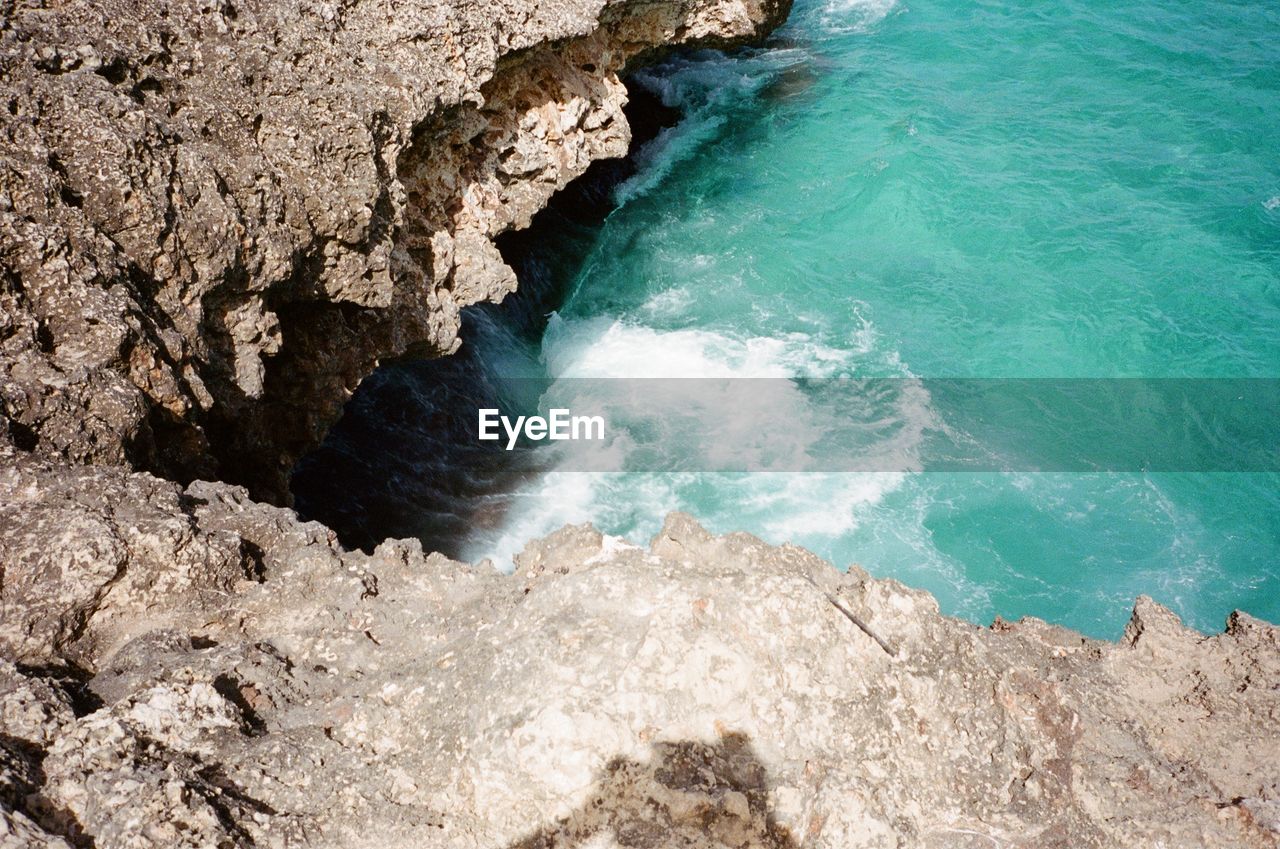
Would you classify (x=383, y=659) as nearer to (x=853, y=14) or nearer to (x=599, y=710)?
(x=599, y=710)

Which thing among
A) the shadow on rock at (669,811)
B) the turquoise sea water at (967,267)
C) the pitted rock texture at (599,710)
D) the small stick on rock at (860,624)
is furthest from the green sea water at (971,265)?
the shadow on rock at (669,811)

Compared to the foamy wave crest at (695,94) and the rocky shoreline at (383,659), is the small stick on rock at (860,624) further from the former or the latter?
the foamy wave crest at (695,94)

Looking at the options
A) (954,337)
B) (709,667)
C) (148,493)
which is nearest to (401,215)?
(148,493)

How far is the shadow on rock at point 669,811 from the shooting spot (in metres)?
4.48

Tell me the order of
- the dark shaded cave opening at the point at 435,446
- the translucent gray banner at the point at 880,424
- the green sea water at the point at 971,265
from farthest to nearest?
the translucent gray banner at the point at 880,424, the green sea water at the point at 971,265, the dark shaded cave opening at the point at 435,446

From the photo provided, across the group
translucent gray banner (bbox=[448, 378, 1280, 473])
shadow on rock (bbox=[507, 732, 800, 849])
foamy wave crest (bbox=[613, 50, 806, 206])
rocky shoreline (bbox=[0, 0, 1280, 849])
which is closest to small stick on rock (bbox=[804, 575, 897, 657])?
rocky shoreline (bbox=[0, 0, 1280, 849])

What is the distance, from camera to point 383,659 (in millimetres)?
5406

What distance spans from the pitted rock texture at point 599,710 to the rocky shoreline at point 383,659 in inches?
0.7

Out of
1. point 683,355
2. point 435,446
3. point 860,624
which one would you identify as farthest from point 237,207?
point 683,355

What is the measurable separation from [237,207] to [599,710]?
5.91 meters

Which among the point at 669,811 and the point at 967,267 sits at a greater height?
the point at 669,811

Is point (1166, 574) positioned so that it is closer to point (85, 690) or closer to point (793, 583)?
point (793, 583)

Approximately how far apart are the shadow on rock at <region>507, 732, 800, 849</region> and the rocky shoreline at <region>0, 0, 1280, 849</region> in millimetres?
14

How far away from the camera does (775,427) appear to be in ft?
51.1
